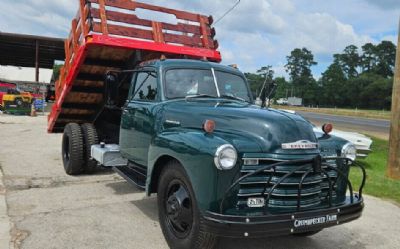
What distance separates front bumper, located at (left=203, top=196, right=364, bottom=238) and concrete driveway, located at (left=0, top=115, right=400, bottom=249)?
1153 millimetres

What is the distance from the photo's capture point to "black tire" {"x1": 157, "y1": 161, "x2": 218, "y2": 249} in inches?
155

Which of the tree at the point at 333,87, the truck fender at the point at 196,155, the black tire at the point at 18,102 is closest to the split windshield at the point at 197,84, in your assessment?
the truck fender at the point at 196,155

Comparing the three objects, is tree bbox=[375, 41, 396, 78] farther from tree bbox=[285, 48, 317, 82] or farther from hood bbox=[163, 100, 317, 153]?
hood bbox=[163, 100, 317, 153]

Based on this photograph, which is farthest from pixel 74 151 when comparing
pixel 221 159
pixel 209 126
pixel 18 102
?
pixel 18 102

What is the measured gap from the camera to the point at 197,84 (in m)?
5.66

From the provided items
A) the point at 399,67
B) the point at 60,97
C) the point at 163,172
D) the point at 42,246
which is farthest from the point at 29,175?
the point at 399,67

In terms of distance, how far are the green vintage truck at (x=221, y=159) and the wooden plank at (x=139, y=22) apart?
1.26m

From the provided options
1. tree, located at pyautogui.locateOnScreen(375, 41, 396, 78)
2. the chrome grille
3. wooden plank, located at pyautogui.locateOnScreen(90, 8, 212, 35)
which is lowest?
the chrome grille

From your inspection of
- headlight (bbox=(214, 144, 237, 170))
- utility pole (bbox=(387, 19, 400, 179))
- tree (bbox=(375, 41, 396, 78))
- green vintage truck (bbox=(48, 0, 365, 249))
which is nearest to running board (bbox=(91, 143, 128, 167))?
green vintage truck (bbox=(48, 0, 365, 249))

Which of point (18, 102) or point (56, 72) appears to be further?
point (56, 72)

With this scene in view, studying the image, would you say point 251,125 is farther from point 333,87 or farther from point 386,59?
point 386,59

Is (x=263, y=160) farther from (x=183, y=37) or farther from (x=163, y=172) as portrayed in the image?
(x=183, y=37)

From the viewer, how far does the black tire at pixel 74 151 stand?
26.3 ft

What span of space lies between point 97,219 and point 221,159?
257cm
